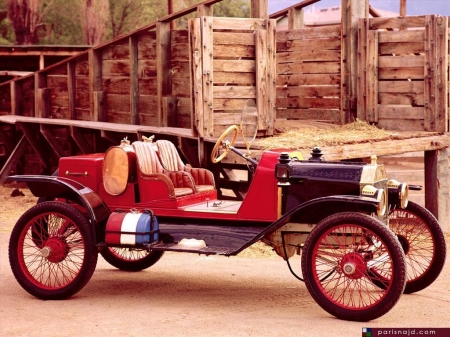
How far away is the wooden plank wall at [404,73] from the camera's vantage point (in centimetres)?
1305

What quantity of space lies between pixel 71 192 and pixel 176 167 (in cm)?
92

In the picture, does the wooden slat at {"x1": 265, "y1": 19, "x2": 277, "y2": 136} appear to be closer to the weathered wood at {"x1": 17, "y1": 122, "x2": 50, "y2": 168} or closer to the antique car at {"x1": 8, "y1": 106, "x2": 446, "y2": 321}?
the antique car at {"x1": 8, "y1": 106, "x2": 446, "y2": 321}

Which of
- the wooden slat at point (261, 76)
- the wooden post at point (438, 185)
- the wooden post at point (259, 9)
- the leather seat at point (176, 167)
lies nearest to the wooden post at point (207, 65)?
the wooden slat at point (261, 76)

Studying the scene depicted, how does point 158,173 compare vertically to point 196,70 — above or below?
below

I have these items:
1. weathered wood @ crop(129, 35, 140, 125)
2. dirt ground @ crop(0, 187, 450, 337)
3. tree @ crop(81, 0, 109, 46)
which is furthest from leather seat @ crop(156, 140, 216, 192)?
tree @ crop(81, 0, 109, 46)

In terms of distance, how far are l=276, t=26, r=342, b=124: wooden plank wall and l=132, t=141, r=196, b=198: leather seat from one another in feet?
20.9

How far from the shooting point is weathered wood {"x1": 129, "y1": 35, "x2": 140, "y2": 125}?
15.8m

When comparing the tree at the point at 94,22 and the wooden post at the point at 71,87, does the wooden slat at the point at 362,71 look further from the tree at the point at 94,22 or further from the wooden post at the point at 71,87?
the tree at the point at 94,22

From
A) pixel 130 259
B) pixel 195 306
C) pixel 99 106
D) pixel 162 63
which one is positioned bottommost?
pixel 195 306

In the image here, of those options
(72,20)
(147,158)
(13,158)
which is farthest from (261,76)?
(72,20)

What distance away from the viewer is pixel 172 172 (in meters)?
8.10

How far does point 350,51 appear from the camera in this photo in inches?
541

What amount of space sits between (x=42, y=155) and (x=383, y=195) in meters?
12.1

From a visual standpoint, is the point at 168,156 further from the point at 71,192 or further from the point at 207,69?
the point at 207,69
